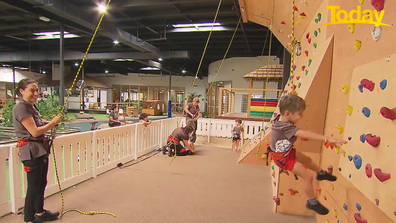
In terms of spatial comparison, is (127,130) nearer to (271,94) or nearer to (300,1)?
(300,1)

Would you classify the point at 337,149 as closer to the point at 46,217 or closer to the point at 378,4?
the point at 378,4

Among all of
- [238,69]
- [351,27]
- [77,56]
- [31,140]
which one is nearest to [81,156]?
[31,140]

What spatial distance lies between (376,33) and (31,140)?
3116 millimetres

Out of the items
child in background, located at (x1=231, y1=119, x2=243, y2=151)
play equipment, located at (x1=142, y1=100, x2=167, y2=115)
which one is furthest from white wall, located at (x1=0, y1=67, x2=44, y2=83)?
child in background, located at (x1=231, y1=119, x2=243, y2=151)

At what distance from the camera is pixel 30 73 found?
18.0m

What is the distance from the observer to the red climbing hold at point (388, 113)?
120cm

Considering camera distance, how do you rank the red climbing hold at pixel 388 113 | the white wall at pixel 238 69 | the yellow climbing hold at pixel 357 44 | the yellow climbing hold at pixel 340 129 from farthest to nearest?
the white wall at pixel 238 69 < the yellow climbing hold at pixel 340 129 < the yellow climbing hold at pixel 357 44 < the red climbing hold at pixel 388 113

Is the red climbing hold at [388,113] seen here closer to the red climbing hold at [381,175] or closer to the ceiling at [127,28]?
the red climbing hold at [381,175]

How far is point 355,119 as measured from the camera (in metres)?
1.68

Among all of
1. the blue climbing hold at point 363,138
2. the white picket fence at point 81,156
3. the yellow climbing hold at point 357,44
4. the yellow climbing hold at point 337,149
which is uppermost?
the yellow climbing hold at point 357,44

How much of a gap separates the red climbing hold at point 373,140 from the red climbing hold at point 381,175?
166 millimetres

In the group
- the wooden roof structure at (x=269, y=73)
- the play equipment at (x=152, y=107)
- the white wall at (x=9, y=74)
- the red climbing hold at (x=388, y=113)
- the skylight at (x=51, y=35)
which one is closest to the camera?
the red climbing hold at (x=388, y=113)

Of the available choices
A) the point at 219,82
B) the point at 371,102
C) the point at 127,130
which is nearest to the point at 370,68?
the point at 371,102

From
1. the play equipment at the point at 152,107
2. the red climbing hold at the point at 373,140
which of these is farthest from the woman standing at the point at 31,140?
the play equipment at the point at 152,107
